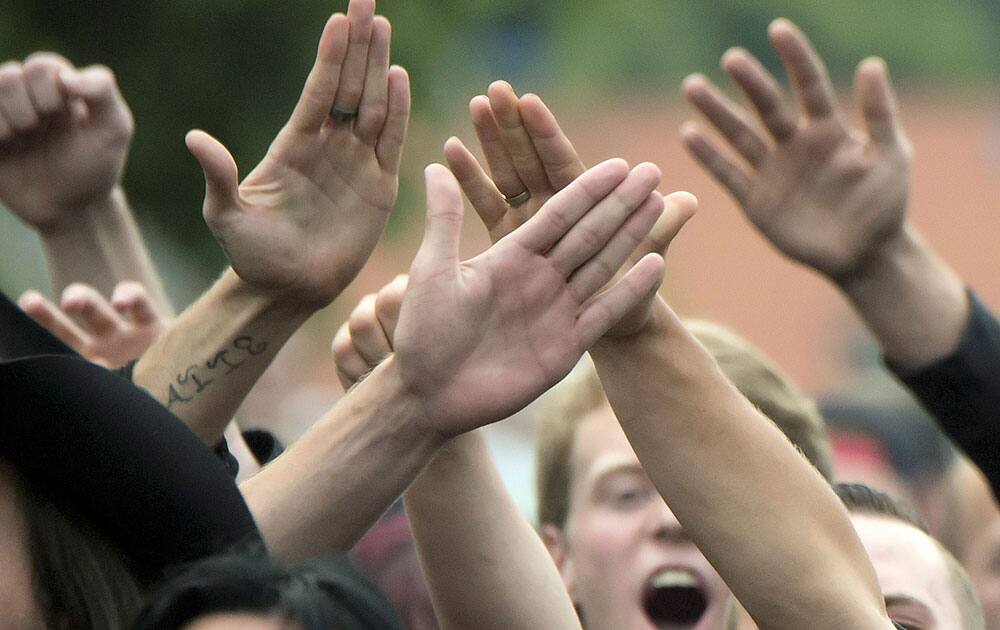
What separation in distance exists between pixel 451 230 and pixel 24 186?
1569 mm

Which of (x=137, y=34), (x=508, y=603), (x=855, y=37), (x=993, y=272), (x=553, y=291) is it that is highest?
(x=553, y=291)

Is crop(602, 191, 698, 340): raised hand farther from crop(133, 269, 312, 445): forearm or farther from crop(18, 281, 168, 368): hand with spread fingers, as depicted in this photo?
crop(18, 281, 168, 368): hand with spread fingers

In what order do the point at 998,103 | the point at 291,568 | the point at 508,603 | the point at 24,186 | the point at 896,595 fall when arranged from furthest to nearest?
the point at 998,103
the point at 24,186
the point at 896,595
the point at 508,603
the point at 291,568

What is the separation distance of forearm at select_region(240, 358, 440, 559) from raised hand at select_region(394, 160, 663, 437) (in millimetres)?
39

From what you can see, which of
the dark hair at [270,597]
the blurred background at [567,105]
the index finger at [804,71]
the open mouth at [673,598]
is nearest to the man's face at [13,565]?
the dark hair at [270,597]

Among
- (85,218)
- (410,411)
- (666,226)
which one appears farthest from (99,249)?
(666,226)

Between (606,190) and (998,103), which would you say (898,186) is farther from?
(998,103)

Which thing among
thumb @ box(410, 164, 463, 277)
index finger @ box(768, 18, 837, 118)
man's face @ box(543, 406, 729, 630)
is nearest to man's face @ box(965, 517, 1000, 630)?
man's face @ box(543, 406, 729, 630)

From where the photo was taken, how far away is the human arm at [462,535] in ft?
9.36

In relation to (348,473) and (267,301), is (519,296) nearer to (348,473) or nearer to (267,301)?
(348,473)

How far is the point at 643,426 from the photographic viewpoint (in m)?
2.56

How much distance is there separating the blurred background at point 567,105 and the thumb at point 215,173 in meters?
2.20

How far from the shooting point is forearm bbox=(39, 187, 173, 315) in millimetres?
3855

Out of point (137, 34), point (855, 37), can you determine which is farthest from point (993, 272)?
point (137, 34)
